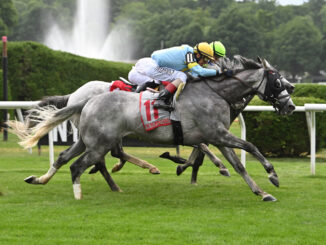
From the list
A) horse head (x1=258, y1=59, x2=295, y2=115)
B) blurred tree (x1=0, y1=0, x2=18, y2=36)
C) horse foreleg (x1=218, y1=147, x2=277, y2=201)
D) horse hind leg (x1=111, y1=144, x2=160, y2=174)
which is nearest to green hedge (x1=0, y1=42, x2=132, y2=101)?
horse hind leg (x1=111, y1=144, x2=160, y2=174)

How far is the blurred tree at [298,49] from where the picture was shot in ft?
241

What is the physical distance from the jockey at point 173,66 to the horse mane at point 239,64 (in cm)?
19

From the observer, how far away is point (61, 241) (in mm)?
4488

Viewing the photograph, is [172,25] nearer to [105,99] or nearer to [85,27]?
[85,27]

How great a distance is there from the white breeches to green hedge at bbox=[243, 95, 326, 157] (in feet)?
13.8

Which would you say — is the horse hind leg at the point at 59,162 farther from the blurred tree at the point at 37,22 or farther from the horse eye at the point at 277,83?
the blurred tree at the point at 37,22

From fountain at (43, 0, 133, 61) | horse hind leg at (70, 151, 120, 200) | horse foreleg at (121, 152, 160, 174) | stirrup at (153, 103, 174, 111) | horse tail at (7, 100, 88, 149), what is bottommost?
horse foreleg at (121, 152, 160, 174)

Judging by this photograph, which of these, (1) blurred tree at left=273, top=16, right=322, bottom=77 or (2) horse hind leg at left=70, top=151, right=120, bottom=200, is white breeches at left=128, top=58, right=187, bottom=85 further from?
(1) blurred tree at left=273, top=16, right=322, bottom=77

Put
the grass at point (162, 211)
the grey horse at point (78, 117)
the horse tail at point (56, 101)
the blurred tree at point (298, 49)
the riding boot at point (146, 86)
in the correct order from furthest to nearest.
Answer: the blurred tree at point (298, 49)
the horse tail at point (56, 101)
the grey horse at point (78, 117)
the riding boot at point (146, 86)
the grass at point (162, 211)

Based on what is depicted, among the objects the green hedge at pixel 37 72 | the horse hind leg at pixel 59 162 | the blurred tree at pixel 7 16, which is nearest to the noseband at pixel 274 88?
the horse hind leg at pixel 59 162

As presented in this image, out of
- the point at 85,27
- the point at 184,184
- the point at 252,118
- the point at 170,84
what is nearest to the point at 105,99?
the point at 170,84

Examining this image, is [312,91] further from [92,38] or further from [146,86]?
[92,38]

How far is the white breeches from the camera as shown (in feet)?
22.1

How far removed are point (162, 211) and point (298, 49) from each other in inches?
2819
